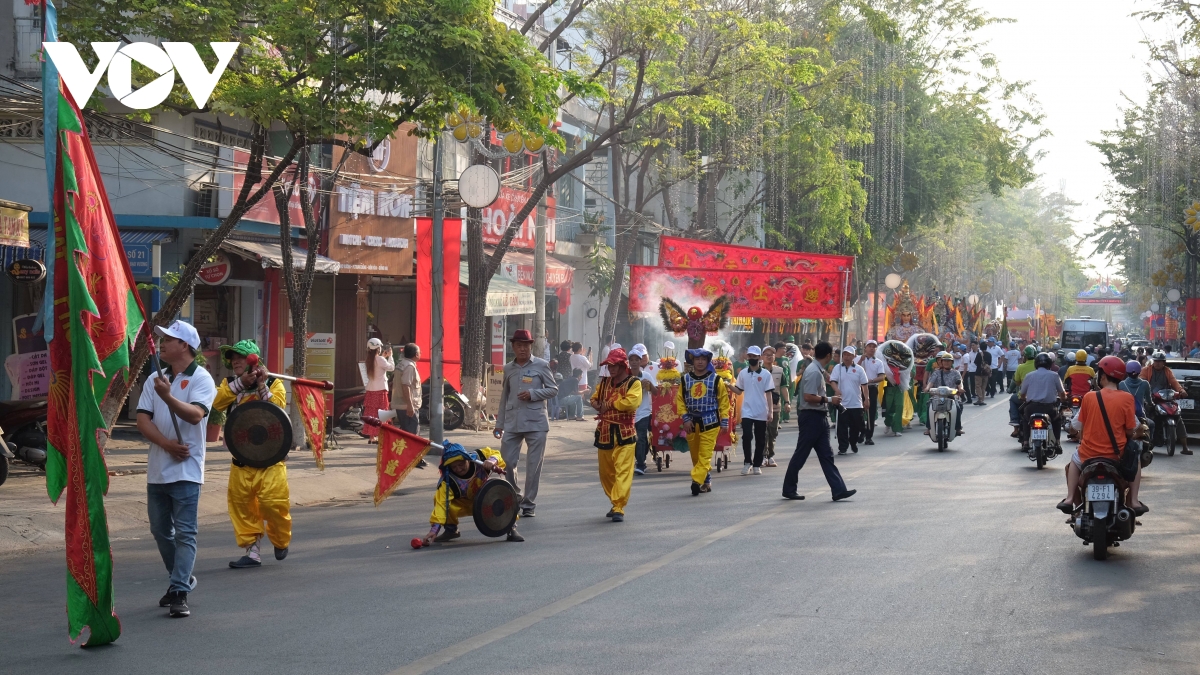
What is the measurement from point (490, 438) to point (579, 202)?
58.8ft

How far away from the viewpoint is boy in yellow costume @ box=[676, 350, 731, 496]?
45.2 ft

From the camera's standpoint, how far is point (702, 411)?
13.9 m

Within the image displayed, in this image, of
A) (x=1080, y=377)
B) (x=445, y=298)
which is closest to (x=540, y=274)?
(x=445, y=298)

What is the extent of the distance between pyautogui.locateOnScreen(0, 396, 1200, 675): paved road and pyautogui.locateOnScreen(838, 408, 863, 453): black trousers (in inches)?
230

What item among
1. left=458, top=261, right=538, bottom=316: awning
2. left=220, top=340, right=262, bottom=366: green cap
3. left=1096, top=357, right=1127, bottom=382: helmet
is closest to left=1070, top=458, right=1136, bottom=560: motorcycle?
left=1096, top=357, right=1127, bottom=382: helmet

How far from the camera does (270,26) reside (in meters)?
13.1

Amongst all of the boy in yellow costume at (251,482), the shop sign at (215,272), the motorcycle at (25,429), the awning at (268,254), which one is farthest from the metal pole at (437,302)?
the boy in yellow costume at (251,482)

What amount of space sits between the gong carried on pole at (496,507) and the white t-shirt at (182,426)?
2934 mm

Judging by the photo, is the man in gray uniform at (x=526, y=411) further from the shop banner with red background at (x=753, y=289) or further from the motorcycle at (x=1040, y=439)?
the shop banner with red background at (x=753, y=289)

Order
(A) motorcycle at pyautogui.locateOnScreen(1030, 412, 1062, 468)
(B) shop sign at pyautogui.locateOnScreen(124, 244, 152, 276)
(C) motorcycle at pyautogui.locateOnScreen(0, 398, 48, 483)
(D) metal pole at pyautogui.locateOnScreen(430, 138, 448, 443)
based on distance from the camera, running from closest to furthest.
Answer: (C) motorcycle at pyautogui.locateOnScreen(0, 398, 48, 483) → (A) motorcycle at pyautogui.locateOnScreen(1030, 412, 1062, 468) → (D) metal pole at pyautogui.locateOnScreen(430, 138, 448, 443) → (B) shop sign at pyautogui.locateOnScreen(124, 244, 152, 276)

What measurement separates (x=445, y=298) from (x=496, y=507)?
1110 cm

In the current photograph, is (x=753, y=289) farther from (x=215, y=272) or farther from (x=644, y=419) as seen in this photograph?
(x=215, y=272)

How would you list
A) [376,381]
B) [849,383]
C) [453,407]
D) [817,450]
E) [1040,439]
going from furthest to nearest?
[453,407] < [376,381] < [849,383] < [1040,439] < [817,450]

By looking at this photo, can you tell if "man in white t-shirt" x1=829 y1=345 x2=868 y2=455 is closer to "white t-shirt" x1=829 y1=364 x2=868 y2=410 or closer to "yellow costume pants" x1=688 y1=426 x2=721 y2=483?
"white t-shirt" x1=829 y1=364 x2=868 y2=410
